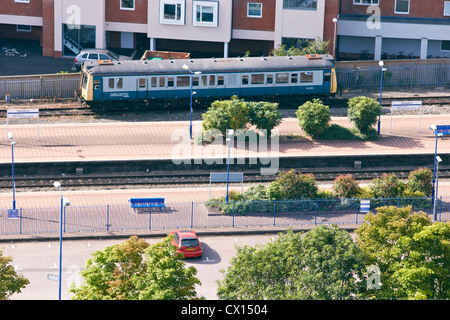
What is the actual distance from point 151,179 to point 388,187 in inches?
534

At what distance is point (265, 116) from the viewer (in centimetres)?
5006

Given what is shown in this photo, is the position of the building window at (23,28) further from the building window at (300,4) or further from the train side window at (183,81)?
the building window at (300,4)

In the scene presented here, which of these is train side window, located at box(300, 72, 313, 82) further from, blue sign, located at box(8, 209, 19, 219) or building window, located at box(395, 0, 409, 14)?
blue sign, located at box(8, 209, 19, 219)

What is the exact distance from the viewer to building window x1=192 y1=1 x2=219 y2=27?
62219 millimetres

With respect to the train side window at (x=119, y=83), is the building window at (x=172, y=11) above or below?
above

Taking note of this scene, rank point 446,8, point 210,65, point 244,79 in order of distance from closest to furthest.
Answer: point 210,65 → point 244,79 → point 446,8

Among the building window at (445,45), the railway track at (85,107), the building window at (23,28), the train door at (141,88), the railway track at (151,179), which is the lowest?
the railway track at (151,179)

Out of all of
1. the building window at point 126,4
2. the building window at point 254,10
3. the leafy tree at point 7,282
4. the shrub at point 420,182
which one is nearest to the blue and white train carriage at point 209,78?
the building window at point 254,10

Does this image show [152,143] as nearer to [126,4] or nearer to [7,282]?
[126,4]

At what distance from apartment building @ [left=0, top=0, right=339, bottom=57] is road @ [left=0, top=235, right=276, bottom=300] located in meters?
27.2

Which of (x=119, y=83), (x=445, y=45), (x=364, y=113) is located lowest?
(x=364, y=113)

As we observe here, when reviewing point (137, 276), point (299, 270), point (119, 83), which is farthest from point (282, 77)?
point (137, 276)

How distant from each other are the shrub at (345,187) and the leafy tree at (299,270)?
16.8 meters

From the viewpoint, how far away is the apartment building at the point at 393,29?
64500 mm
